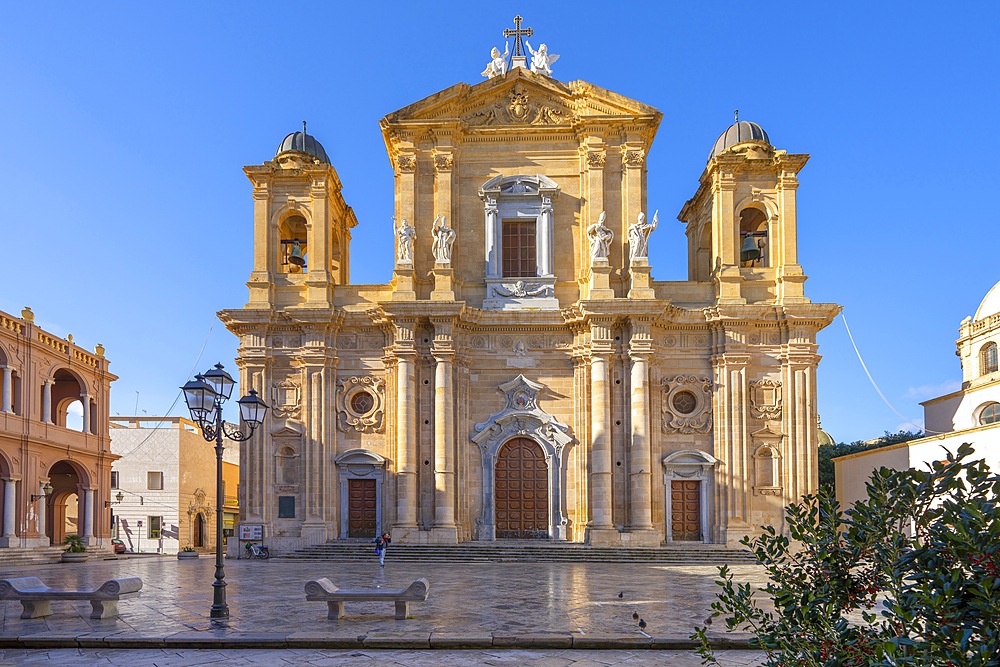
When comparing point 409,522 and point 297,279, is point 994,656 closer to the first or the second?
point 409,522

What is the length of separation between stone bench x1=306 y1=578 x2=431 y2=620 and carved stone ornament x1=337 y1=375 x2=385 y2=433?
54.1ft

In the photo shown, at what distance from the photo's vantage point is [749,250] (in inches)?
1198

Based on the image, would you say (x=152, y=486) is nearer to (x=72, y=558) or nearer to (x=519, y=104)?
(x=72, y=558)

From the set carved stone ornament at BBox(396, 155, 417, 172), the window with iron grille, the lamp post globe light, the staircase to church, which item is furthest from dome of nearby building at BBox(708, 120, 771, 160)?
the lamp post globe light

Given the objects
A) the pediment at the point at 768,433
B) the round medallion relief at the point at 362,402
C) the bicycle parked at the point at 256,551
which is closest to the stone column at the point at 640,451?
the pediment at the point at 768,433

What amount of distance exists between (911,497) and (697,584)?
15838 millimetres

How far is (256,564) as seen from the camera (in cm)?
2602

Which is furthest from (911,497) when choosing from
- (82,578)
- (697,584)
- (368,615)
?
(82,578)

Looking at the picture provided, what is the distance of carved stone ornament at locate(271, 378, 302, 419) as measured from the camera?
97.2 ft

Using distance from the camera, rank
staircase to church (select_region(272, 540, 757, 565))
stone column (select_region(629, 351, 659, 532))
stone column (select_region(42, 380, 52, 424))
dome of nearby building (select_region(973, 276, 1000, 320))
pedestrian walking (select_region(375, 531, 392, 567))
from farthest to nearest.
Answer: dome of nearby building (select_region(973, 276, 1000, 320)) < stone column (select_region(42, 380, 52, 424)) < stone column (select_region(629, 351, 659, 532)) < staircase to church (select_region(272, 540, 757, 565)) < pedestrian walking (select_region(375, 531, 392, 567))

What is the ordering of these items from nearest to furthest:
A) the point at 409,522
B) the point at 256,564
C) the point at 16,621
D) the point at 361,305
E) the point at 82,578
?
1. the point at 16,621
2. the point at 82,578
3. the point at 256,564
4. the point at 409,522
5. the point at 361,305

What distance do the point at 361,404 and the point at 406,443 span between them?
8.86 feet

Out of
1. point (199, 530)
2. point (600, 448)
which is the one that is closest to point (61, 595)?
→ point (600, 448)

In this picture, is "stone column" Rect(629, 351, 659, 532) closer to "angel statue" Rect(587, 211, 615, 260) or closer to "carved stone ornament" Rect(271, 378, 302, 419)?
"angel statue" Rect(587, 211, 615, 260)
